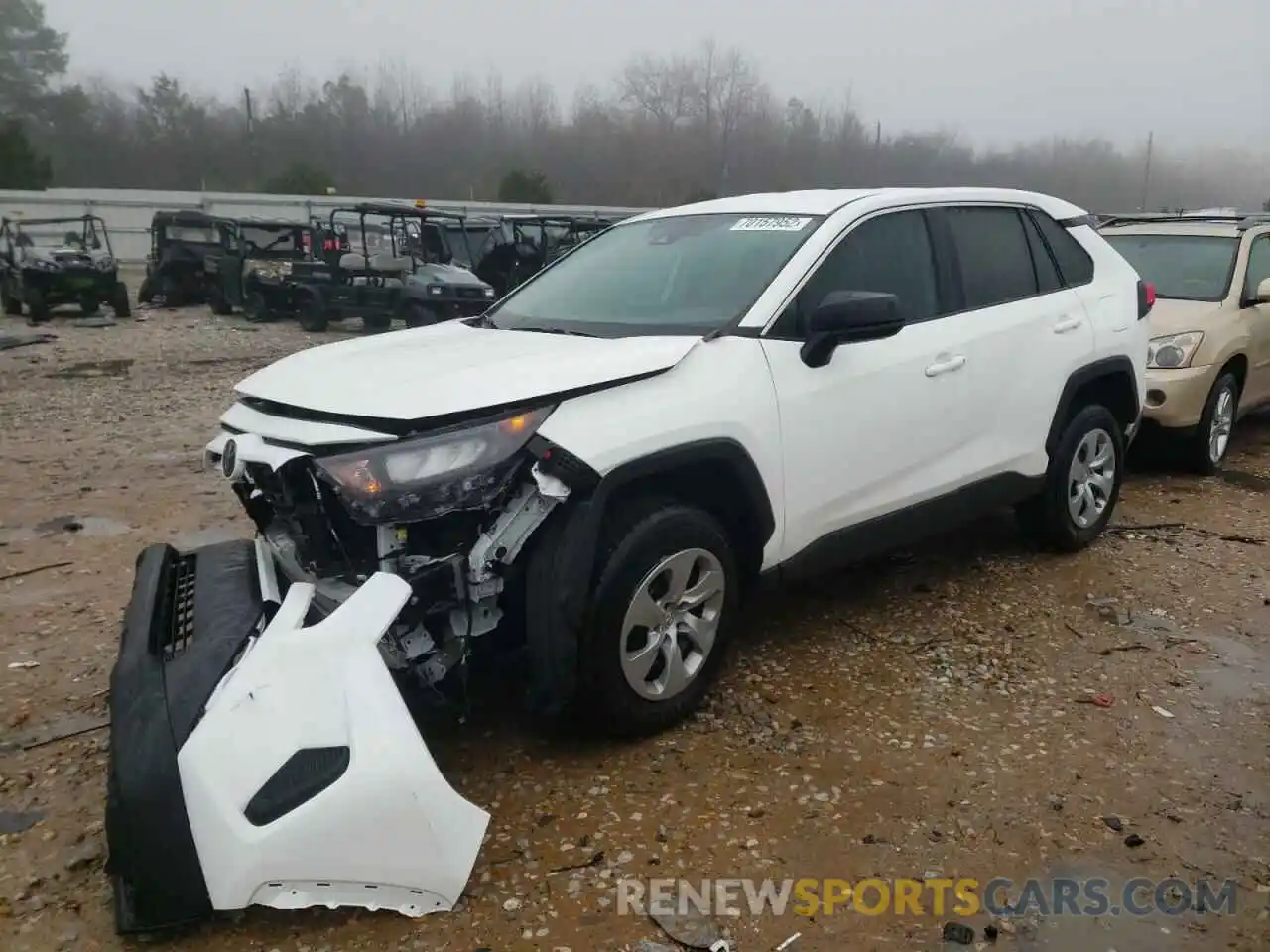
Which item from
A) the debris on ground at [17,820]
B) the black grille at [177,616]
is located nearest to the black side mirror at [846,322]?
the black grille at [177,616]

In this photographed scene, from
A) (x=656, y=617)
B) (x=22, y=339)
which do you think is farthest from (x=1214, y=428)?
(x=22, y=339)

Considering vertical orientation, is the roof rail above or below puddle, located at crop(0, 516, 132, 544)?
above

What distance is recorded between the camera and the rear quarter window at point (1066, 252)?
4.80m

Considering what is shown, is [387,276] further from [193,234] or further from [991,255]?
[991,255]

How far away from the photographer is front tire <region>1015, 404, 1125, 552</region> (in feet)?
15.5

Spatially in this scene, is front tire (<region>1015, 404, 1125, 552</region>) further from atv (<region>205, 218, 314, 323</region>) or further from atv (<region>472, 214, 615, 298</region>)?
atv (<region>205, 218, 314, 323</region>)

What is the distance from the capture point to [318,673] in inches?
97.9

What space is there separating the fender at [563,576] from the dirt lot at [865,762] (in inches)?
14.9

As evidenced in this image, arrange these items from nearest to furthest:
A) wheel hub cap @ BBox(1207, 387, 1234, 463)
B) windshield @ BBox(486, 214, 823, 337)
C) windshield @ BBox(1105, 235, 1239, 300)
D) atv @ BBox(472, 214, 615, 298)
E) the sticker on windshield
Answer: windshield @ BBox(486, 214, 823, 337)
the sticker on windshield
wheel hub cap @ BBox(1207, 387, 1234, 463)
windshield @ BBox(1105, 235, 1239, 300)
atv @ BBox(472, 214, 615, 298)

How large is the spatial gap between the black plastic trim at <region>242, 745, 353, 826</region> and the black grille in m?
0.63

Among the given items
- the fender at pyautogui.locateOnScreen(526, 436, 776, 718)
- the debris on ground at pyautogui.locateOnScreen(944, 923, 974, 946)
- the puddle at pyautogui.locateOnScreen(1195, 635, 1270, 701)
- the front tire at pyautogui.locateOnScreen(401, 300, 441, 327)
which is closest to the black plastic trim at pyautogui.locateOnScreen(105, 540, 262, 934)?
the fender at pyautogui.locateOnScreen(526, 436, 776, 718)

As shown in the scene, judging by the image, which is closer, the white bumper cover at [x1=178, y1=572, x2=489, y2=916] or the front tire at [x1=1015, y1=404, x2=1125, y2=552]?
the white bumper cover at [x1=178, y1=572, x2=489, y2=916]

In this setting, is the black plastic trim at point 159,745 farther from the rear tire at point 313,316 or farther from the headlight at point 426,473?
the rear tire at point 313,316

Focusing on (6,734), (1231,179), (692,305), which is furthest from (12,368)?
(1231,179)
